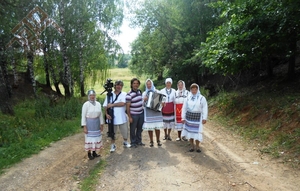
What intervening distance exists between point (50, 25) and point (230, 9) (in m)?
12.1

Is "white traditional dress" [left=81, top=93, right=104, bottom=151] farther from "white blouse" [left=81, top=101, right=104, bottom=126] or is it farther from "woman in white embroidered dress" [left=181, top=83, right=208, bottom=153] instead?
A: "woman in white embroidered dress" [left=181, top=83, right=208, bottom=153]

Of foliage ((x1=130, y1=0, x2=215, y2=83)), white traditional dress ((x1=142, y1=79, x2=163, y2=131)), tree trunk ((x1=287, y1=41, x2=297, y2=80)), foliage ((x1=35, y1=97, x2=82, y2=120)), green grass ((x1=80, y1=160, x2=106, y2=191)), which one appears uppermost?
foliage ((x1=130, y1=0, x2=215, y2=83))

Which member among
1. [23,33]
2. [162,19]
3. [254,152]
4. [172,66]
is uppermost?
[162,19]

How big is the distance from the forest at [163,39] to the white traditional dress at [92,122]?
576 centimetres

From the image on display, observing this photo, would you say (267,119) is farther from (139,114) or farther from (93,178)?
(93,178)

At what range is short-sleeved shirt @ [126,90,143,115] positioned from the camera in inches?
268

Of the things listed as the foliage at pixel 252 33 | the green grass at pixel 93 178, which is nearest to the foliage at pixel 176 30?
the foliage at pixel 252 33

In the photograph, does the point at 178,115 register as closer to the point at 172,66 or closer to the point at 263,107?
the point at 263,107

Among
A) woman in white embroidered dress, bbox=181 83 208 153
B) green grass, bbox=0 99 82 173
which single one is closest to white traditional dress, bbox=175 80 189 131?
woman in white embroidered dress, bbox=181 83 208 153

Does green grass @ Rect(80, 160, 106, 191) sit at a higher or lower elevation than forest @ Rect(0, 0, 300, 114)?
lower

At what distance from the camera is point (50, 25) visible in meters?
16.5

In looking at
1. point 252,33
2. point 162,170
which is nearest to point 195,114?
point 162,170

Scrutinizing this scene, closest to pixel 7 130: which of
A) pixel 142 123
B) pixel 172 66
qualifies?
pixel 142 123

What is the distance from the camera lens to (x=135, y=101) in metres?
6.85
